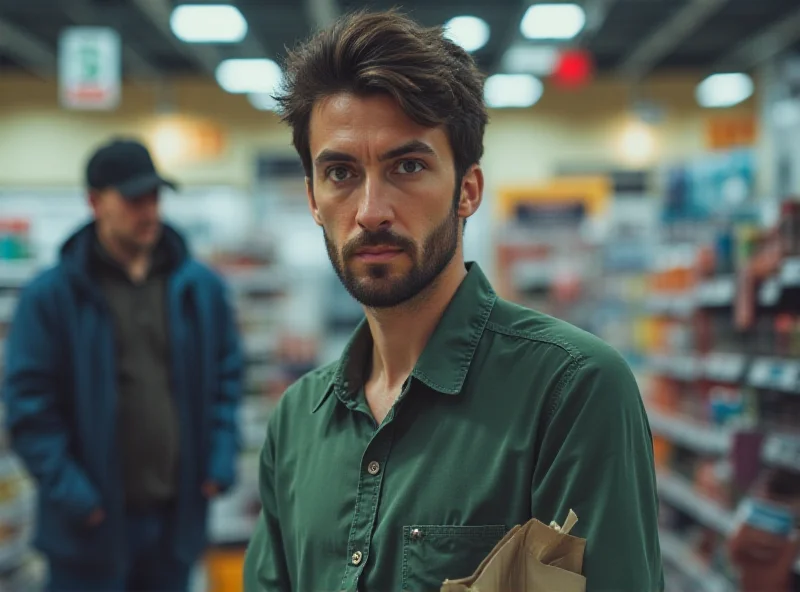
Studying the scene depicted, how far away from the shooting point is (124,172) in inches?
122

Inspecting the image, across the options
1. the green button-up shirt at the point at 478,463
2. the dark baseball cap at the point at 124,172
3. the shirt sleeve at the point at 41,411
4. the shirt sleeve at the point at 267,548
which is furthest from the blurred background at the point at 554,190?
the shirt sleeve at the point at 41,411

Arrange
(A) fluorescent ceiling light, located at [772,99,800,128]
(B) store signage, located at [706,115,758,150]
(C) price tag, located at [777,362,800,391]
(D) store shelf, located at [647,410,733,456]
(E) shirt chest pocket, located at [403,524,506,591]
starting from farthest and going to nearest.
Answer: (B) store signage, located at [706,115,758,150], (D) store shelf, located at [647,410,733,456], (A) fluorescent ceiling light, located at [772,99,800,128], (C) price tag, located at [777,362,800,391], (E) shirt chest pocket, located at [403,524,506,591]

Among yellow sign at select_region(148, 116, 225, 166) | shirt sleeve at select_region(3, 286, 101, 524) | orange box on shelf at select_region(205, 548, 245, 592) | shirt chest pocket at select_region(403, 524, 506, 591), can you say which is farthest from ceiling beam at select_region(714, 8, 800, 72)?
shirt chest pocket at select_region(403, 524, 506, 591)

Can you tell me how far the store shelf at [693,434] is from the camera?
15.1ft

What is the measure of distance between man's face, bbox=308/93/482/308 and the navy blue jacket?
185 centimetres

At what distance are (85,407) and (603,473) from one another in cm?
221

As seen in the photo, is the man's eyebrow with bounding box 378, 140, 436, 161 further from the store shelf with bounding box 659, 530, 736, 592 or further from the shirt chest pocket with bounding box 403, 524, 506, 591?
the store shelf with bounding box 659, 530, 736, 592

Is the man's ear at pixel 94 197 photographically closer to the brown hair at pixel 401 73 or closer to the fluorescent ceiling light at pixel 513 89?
the brown hair at pixel 401 73

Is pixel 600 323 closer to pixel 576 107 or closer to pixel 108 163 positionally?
pixel 108 163

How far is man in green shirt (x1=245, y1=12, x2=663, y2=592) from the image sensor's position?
47.2 inches

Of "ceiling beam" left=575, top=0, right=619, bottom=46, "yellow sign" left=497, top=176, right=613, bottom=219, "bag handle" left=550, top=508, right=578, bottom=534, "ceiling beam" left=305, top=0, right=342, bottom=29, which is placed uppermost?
"ceiling beam" left=575, top=0, right=619, bottom=46

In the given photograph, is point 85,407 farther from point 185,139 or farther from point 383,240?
point 185,139

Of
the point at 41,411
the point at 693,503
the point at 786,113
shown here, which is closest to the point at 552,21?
the point at 786,113

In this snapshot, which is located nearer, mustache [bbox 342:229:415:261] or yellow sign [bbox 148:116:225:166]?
mustache [bbox 342:229:415:261]
